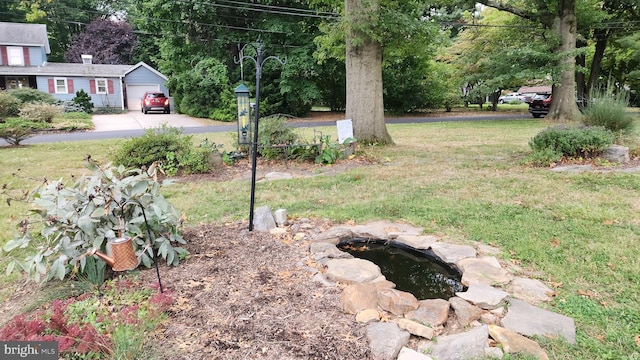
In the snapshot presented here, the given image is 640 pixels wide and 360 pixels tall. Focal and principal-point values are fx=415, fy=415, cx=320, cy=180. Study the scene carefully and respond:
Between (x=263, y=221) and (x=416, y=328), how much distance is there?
2.08 metres

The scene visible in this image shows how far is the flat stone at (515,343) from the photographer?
84.1 inches

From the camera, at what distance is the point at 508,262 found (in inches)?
130

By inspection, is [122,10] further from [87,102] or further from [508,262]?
[508,262]

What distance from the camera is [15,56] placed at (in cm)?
2652

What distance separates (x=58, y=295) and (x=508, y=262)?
326cm

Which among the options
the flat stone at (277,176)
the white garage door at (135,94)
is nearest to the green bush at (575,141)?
the flat stone at (277,176)

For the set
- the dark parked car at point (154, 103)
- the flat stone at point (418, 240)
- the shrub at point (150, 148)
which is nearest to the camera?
the flat stone at point (418, 240)

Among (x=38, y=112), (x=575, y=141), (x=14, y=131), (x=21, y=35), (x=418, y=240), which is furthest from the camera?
(x=21, y=35)

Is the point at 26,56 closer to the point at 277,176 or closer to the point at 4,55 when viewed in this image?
the point at 4,55

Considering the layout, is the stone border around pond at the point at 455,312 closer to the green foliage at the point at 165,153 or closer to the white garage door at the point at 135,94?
the green foliage at the point at 165,153

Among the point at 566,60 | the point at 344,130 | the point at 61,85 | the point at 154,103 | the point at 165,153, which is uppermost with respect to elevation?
the point at 61,85

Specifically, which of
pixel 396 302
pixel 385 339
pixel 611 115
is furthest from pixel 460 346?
pixel 611 115

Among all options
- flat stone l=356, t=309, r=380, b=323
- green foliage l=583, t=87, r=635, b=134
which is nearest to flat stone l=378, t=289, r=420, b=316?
flat stone l=356, t=309, r=380, b=323

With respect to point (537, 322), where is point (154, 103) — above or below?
above
